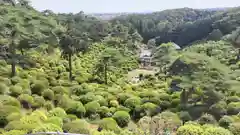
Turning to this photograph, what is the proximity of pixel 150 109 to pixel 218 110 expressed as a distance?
10.0ft

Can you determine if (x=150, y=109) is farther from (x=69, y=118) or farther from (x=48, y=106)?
(x=48, y=106)

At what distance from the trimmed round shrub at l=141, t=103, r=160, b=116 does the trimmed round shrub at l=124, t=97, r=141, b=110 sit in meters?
0.54

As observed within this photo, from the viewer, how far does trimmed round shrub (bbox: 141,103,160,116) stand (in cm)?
1479

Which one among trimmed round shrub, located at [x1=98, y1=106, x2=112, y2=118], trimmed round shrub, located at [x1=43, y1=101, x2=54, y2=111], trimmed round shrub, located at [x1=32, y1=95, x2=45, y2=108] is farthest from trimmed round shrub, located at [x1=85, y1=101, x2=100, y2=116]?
trimmed round shrub, located at [x1=32, y1=95, x2=45, y2=108]

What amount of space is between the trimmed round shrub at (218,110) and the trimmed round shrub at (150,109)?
97.5 inches

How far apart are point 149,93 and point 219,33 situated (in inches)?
1204

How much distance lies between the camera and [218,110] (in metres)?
14.1

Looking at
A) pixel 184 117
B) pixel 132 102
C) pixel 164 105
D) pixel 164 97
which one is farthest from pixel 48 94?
pixel 184 117

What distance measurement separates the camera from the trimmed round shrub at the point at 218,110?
1406 centimetres

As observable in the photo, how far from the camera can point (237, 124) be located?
11.6m

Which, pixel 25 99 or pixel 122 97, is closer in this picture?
pixel 25 99

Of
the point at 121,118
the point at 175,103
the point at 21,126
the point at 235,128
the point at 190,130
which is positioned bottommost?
the point at 175,103

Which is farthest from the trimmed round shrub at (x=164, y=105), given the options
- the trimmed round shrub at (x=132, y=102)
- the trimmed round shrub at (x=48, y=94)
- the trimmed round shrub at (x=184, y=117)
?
the trimmed round shrub at (x=48, y=94)

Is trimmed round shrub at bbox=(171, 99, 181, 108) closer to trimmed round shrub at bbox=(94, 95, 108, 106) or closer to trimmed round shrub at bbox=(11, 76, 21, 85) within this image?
trimmed round shrub at bbox=(94, 95, 108, 106)
